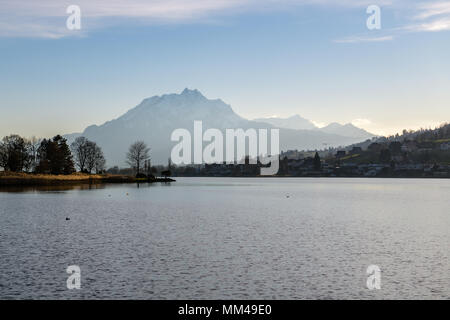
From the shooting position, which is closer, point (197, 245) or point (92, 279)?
point (92, 279)

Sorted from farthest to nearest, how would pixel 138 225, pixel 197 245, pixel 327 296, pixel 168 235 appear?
pixel 138 225 → pixel 168 235 → pixel 197 245 → pixel 327 296

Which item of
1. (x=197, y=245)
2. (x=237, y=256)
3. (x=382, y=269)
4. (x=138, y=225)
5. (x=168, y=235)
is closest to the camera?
(x=382, y=269)

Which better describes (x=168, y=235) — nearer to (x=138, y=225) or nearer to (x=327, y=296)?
(x=138, y=225)

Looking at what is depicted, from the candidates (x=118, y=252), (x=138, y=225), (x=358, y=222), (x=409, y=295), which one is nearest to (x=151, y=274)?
(x=118, y=252)

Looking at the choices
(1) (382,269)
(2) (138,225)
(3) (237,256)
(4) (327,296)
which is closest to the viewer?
(4) (327,296)

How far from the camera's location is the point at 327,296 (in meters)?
31.4

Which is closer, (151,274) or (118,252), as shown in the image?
(151,274)

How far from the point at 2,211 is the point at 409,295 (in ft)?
249

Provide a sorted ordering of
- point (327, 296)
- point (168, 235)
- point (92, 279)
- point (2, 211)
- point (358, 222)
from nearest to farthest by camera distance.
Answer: point (327, 296) → point (92, 279) → point (168, 235) → point (358, 222) → point (2, 211)

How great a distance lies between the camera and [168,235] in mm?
58750
